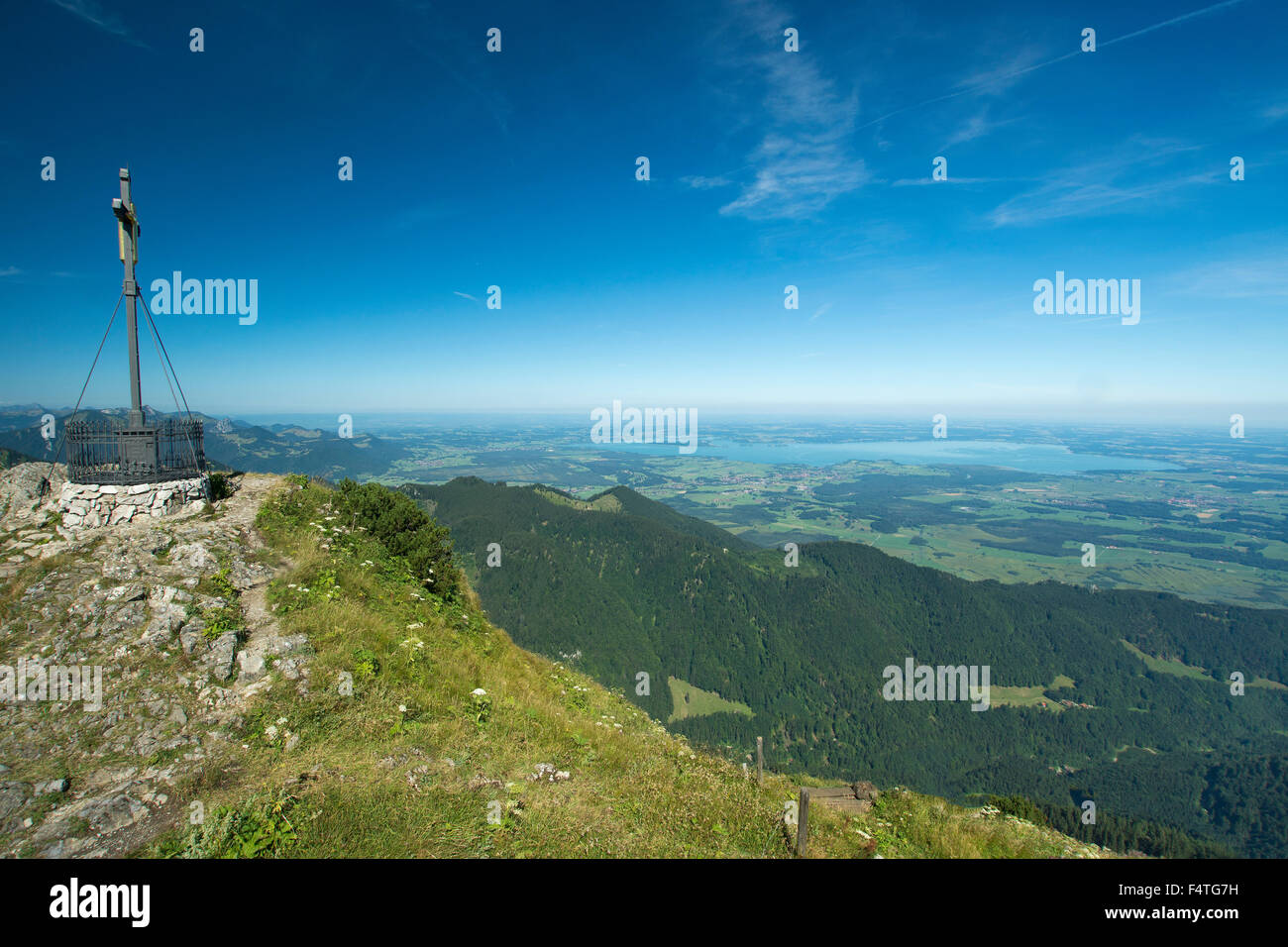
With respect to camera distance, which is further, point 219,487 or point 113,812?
point 219,487

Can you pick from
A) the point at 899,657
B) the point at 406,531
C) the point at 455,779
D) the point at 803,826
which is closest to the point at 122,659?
the point at 455,779

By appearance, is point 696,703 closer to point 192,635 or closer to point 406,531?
point 406,531

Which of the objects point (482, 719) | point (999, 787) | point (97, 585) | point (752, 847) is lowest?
point (999, 787)

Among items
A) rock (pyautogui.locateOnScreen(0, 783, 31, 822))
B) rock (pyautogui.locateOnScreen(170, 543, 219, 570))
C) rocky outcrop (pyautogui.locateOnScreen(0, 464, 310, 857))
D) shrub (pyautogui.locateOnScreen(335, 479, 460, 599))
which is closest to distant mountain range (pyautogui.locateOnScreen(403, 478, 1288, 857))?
shrub (pyautogui.locateOnScreen(335, 479, 460, 599))

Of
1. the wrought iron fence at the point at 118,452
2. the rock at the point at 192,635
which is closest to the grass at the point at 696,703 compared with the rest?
the wrought iron fence at the point at 118,452

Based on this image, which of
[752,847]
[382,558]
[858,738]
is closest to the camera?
[752,847]
